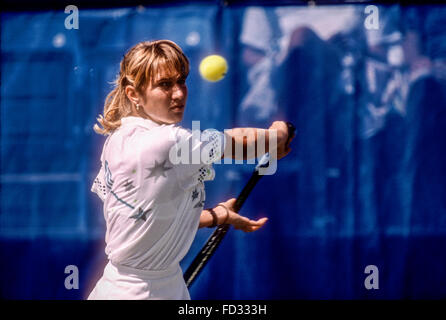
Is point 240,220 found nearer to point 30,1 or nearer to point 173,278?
point 173,278

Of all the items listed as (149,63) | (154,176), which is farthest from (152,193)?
(149,63)

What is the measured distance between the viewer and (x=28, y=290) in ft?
10.8

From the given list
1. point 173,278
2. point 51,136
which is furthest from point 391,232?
point 51,136

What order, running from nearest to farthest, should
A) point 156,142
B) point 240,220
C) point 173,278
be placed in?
1. point 156,142
2. point 173,278
3. point 240,220

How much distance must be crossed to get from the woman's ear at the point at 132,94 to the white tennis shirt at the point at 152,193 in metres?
0.13

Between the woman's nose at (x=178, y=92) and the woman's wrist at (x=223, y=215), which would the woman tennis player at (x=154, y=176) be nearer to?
the woman's nose at (x=178, y=92)

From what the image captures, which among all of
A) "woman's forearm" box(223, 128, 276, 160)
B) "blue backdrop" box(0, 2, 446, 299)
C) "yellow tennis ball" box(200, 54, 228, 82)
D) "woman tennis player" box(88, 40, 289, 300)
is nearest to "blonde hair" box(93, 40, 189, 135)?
"woman tennis player" box(88, 40, 289, 300)

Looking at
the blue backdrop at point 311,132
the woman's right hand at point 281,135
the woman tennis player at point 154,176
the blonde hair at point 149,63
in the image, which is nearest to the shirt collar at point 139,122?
the woman tennis player at point 154,176

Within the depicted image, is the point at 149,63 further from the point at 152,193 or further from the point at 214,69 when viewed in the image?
the point at 214,69

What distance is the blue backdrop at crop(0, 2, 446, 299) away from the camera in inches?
127

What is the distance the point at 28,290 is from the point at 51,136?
98 cm

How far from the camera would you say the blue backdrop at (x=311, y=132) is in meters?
3.22

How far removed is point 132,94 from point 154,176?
0.41 m

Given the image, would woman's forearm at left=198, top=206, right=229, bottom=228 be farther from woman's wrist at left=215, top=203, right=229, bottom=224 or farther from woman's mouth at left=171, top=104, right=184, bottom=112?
woman's mouth at left=171, top=104, right=184, bottom=112
